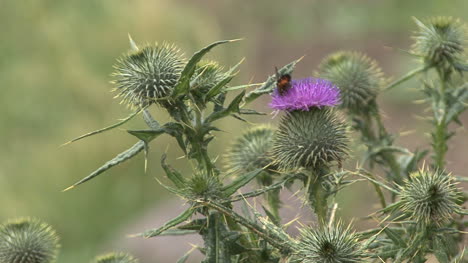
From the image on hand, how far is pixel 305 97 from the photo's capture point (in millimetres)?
3125

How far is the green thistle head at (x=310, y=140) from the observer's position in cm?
314

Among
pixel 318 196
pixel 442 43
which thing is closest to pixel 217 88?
pixel 318 196

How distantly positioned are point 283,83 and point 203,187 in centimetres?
57

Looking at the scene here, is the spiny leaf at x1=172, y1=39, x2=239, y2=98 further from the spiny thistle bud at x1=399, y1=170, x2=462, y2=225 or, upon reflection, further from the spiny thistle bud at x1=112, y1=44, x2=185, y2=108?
the spiny thistle bud at x1=399, y1=170, x2=462, y2=225

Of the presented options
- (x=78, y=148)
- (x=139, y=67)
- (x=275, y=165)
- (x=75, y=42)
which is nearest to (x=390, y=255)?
(x=275, y=165)

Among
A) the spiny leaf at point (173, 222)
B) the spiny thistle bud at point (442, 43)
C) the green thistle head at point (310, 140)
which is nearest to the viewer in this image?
the spiny leaf at point (173, 222)

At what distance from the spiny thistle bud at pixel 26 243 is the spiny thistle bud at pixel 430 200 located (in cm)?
173

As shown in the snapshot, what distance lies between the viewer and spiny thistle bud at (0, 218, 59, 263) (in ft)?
11.7

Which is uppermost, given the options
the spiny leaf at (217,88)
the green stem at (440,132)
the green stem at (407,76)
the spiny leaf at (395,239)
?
the green stem at (407,76)

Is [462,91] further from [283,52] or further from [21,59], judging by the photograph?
[283,52]

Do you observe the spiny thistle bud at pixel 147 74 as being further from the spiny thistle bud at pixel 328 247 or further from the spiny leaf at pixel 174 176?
the spiny thistle bud at pixel 328 247

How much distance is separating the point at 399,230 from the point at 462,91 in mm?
1052

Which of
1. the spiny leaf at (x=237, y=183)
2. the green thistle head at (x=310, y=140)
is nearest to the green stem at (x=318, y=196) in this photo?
the green thistle head at (x=310, y=140)

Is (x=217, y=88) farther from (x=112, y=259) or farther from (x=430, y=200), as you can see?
(x=112, y=259)
